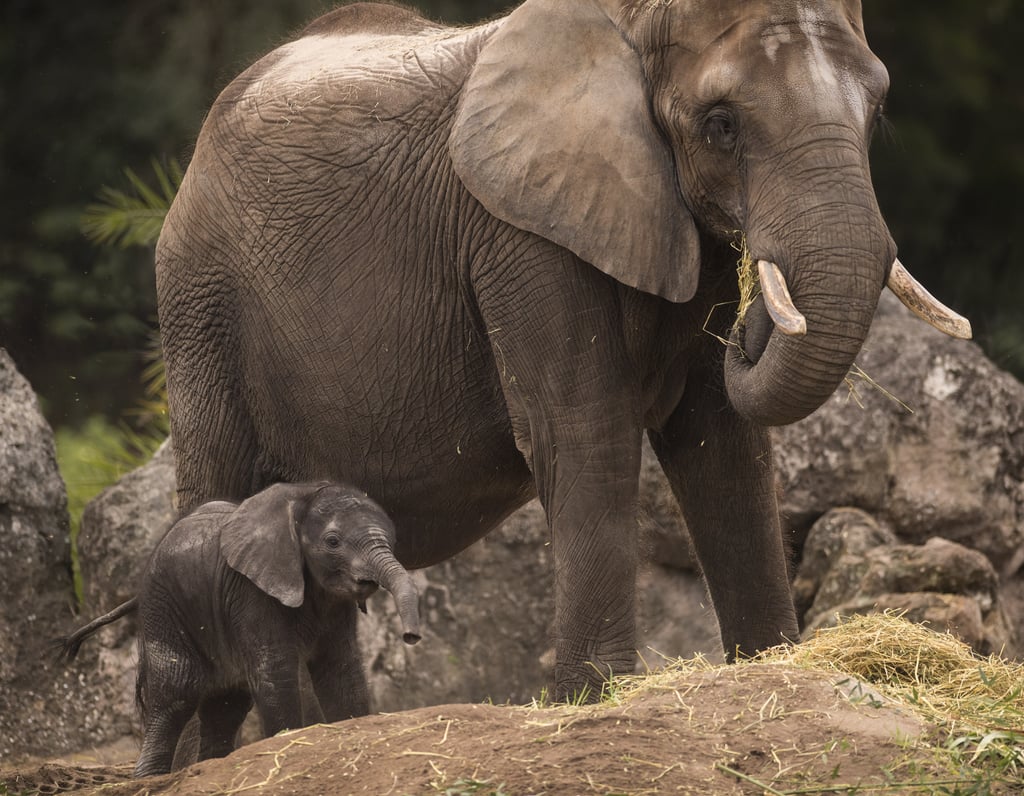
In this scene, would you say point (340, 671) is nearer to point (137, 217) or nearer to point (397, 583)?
point (397, 583)

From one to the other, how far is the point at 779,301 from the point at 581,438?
95 cm

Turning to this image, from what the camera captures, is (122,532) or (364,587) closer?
(364,587)

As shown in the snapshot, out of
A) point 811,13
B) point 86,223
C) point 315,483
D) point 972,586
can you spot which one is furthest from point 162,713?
point 86,223

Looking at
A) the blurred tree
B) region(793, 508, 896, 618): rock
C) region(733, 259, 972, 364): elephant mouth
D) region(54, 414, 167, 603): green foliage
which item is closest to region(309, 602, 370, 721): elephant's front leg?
region(733, 259, 972, 364): elephant mouth

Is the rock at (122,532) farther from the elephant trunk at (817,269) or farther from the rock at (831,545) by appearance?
the elephant trunk at (817,269)

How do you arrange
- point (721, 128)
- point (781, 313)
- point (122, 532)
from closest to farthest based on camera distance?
point (781, 313) < point (721, 128) < point (122, 532)

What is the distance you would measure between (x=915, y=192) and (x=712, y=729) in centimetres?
748

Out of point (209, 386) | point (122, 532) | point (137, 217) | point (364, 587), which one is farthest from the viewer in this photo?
point (137, 217)

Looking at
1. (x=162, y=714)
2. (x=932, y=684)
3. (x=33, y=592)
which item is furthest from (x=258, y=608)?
(x=33, y=592)

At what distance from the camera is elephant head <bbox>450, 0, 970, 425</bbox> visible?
489 centimetres

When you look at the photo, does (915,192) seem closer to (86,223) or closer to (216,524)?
(86,223)

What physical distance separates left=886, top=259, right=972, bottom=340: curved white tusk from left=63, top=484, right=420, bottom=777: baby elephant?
5.59 feet

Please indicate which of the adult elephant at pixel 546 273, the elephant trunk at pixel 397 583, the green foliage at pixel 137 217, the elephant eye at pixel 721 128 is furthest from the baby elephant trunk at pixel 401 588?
the green foliage at pixel 137 217

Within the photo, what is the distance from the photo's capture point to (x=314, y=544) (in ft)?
18.6
